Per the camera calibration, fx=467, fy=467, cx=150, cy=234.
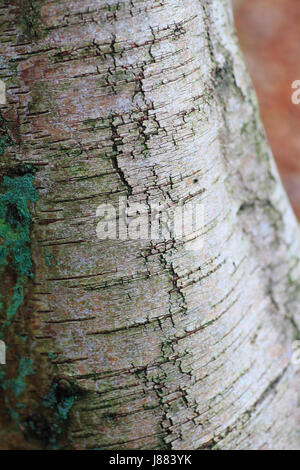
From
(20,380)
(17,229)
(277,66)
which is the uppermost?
(277,66)

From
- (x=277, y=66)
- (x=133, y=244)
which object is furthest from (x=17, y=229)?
(x=277, y=66)

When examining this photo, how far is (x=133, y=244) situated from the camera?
80 centimetres

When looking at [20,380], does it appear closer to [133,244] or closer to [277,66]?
[133,244]

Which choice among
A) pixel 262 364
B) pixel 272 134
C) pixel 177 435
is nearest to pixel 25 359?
pixel 177 435

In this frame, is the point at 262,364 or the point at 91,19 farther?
the point at 262,364

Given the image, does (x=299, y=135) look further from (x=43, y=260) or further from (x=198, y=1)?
(x=43, y=260)

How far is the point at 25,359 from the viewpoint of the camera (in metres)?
0.90

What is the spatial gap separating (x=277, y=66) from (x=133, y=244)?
2.88 meters

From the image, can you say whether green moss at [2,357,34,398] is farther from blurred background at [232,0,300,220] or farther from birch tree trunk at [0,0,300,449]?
blurred background at [232,0,300,220]

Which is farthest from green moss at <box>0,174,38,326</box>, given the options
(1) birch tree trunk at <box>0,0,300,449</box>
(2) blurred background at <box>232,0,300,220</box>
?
(2) blurred background at <box>232,0,300,220</box>

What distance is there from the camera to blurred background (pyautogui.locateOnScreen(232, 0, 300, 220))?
3.02 m

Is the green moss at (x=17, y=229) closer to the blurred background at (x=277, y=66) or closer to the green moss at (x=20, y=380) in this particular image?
the green moss at (x=20, y=380)

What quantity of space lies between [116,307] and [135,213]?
0.56 ft

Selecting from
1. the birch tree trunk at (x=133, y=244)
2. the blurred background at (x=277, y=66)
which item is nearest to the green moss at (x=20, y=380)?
the birch tree trunk at (x=133, y=244)
